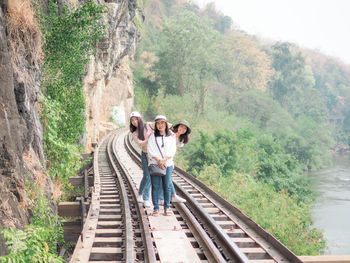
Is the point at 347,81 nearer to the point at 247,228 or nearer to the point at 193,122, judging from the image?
the point at 193,122

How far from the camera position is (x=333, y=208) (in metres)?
25.2

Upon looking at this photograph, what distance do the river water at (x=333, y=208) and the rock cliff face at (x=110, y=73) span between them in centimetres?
1448

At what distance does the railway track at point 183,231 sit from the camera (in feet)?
16.6

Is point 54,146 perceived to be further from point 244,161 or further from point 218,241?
point 244,161

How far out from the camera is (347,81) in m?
93.1

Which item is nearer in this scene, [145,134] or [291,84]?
[145,134]

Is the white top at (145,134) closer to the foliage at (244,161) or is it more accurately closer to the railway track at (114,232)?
the railway track at (114,232)

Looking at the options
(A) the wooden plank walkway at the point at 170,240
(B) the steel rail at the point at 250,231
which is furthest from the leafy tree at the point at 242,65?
(A) the wooden plank walkway at the point at 170,240

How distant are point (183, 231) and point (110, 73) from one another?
23.7m

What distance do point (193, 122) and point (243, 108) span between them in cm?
1570

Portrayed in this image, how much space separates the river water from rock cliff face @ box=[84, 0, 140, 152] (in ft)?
47.5

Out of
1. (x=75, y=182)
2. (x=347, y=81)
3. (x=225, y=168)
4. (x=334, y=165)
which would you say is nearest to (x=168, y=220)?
(x=75, y=182)

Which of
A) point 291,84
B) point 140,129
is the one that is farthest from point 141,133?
point 291,84

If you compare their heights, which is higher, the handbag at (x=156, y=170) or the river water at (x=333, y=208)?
the handbag at (x=156, y=170)
